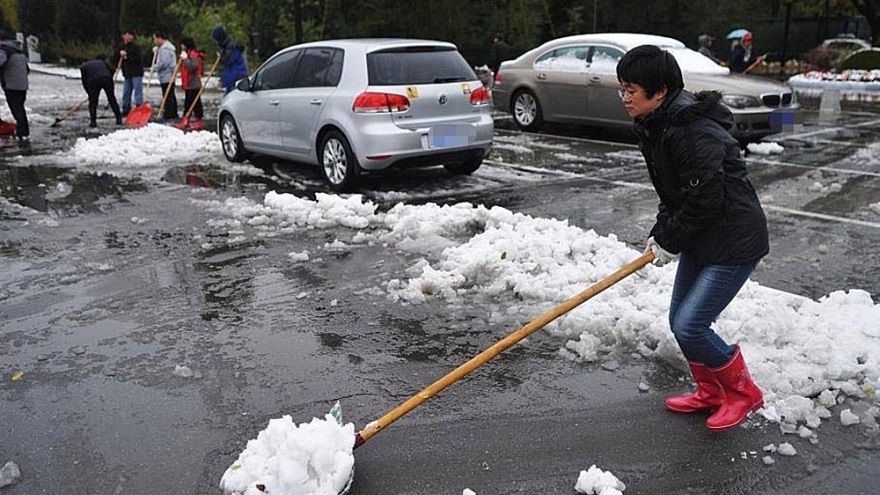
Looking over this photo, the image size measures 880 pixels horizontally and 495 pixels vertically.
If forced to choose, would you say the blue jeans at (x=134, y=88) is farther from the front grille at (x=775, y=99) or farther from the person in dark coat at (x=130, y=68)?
the front grille at (x=775, y=99)

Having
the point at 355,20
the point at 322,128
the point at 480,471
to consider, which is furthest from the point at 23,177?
the point at 355,20

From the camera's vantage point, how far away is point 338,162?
908 cm

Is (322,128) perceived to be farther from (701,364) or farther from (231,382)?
(701,364)

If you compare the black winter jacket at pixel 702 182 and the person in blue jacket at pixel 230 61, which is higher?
the person in blue jacket at pixel 230 61

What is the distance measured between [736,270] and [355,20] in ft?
78.2

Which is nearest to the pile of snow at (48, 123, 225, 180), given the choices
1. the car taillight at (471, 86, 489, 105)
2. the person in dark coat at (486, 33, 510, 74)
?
the car taillight at (471, 86, 489, 105)

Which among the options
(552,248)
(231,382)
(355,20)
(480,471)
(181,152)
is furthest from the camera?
(355,20)

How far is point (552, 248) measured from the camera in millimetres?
6074

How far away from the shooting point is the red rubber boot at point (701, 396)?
387cm

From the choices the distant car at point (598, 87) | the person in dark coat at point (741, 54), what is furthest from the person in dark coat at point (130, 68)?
the person in dark coat at point (741, 54)

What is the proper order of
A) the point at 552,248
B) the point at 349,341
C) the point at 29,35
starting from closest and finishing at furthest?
the point at 349,341
the point at 552,248
the point at 29,35

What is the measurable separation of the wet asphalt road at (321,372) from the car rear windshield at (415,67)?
136 cm

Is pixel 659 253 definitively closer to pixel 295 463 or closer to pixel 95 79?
pixel 295 463

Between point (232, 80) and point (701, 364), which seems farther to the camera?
point (232, 80)
